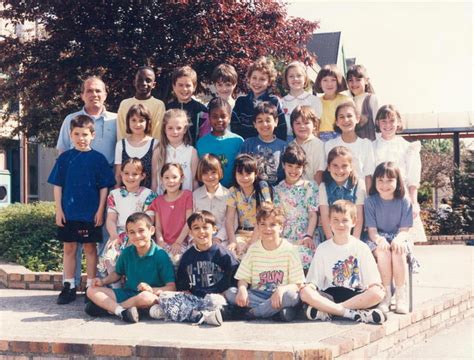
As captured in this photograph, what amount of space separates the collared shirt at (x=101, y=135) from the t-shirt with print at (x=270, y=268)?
2.04 meters

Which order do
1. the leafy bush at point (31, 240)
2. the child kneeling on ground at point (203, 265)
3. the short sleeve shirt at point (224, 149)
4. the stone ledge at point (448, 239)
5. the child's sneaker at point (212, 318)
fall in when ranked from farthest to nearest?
1. the stone ledge at point (448, 239)
2. the leafy bush at point (31, 240)
3. the short sleeve shirt at point (224, 149)
4. the child kneeling on ground at point (203, 265)
5. the child's sneaker at point (212, 318)

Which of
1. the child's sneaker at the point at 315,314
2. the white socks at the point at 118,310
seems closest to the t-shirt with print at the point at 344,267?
the child's sneaker at the point at 315,314

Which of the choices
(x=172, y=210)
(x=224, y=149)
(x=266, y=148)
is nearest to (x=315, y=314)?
(x=172, y=210)

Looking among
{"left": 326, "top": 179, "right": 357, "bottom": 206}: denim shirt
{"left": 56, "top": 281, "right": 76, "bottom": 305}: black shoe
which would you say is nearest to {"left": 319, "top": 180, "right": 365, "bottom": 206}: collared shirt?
{"left": 326, "top": 179, "right": 357, "bottom": 206}: denim shirt

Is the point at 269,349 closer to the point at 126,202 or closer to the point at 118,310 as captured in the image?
the point at 118,310

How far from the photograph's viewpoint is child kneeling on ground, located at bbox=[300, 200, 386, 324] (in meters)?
5.03

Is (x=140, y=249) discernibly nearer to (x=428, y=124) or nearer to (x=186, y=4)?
(x=186, y=4)

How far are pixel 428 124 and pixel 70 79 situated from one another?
39.9ft

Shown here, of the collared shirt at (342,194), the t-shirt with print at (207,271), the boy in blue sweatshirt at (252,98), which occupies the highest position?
the boy in blue sweatshirt at (252,98)

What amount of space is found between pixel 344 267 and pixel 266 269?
26.9 inches

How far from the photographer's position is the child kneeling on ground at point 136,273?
535 centimetres

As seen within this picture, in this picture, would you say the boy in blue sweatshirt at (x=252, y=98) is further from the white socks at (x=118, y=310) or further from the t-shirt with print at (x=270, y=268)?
the white socks at (x=118, y=310)

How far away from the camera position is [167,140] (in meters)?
6.18

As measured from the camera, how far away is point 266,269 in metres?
5.32
